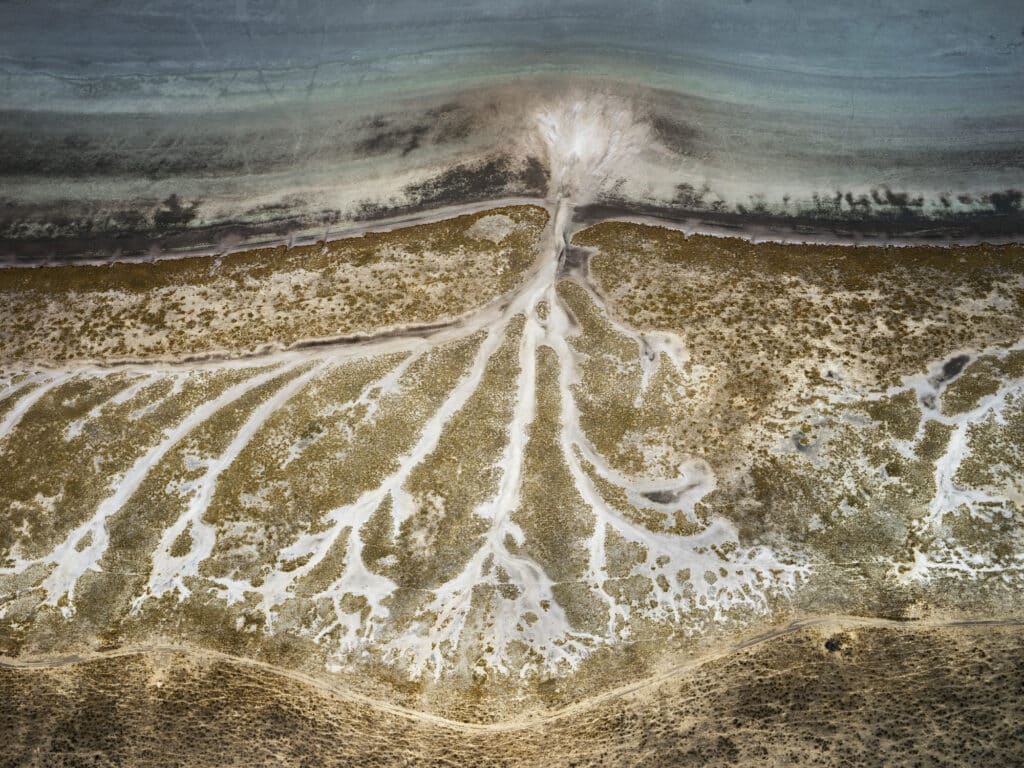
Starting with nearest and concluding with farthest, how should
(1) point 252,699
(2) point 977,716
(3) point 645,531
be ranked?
(2) point 977,716 < (1) point 252,699 < (3) point 645,531

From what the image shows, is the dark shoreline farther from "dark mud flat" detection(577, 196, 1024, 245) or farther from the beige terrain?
the beige terrain

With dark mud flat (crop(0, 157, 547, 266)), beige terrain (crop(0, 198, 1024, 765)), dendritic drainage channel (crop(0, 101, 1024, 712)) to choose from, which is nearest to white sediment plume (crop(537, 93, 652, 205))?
dark mud flat (crop(0, 157, 547, 266))

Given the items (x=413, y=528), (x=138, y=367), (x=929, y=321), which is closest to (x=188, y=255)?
(x=138, y=367)

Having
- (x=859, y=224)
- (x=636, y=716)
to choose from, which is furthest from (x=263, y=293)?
(x=859, y=224)

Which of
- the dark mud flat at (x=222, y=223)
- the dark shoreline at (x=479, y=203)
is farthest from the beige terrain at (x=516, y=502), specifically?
the dark mud flat at (x=222, y=223)

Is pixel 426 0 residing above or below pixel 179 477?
above

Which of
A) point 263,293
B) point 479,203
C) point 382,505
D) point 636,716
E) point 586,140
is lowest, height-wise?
point 636,716

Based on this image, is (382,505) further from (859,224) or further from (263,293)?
(859,224)

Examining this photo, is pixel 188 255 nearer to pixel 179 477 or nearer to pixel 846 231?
pixel 179 477

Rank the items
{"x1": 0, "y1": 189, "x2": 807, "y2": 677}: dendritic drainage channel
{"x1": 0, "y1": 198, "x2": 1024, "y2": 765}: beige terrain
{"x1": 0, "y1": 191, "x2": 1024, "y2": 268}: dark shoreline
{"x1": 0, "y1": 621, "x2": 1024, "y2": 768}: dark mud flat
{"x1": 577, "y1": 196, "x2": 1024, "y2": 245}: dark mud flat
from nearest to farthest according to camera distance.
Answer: {"x1": 0, "y1": 621, "x2": 1024, "y2": 768}: dark mud flat → {"x1": 0, "y1": 198, "x2": 1024, "y2": 765}: beige terrain → {"x1": 0, "y1": 189, "x2": 807, "y2": 677}: dendritic drainage channel → {"x1": 577, "y1": 196, "x2": 1024, "y2": 245}: dark mud flat → {"x1": 0, "y1": 191, "x2": 1024, "y2": 268}: dark shoreline
